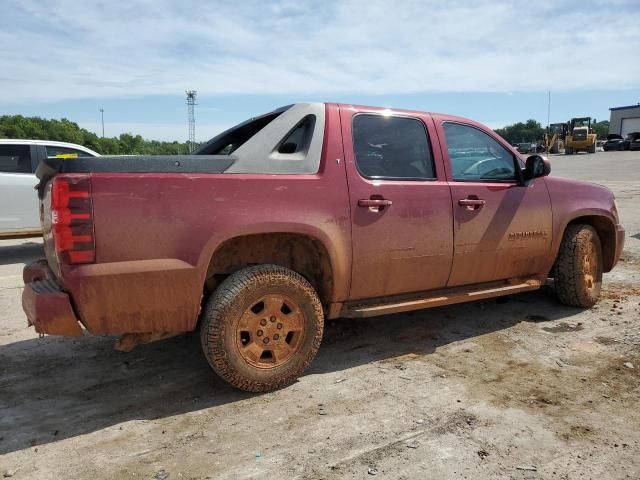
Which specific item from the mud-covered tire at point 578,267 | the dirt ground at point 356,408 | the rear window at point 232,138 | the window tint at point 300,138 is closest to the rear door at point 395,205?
the window tint at point 300,138

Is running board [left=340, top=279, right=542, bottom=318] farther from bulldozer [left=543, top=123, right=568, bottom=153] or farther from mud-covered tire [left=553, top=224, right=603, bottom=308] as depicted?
bulldozer [left=543, top=123, right=568, bottom=153]

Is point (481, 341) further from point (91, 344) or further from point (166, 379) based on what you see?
point (91, 344)

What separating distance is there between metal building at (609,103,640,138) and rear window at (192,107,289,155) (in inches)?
3132

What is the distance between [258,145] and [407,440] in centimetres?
199

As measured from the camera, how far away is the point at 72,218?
Answer: 269cm

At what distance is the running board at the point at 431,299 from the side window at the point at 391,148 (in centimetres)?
91

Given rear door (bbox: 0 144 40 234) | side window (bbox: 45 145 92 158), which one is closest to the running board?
rear door (bbox: 0 144 40 234)

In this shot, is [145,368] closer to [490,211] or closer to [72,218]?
[72,218]

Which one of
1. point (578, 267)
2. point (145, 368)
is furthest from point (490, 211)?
point (145, 368)

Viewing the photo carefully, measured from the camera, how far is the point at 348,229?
342 cm

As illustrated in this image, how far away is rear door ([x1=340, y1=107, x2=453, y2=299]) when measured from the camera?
351cm

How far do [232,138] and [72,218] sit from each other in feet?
6.65

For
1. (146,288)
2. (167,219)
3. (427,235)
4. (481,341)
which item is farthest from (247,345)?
(481,341)

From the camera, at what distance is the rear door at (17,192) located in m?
8.03
